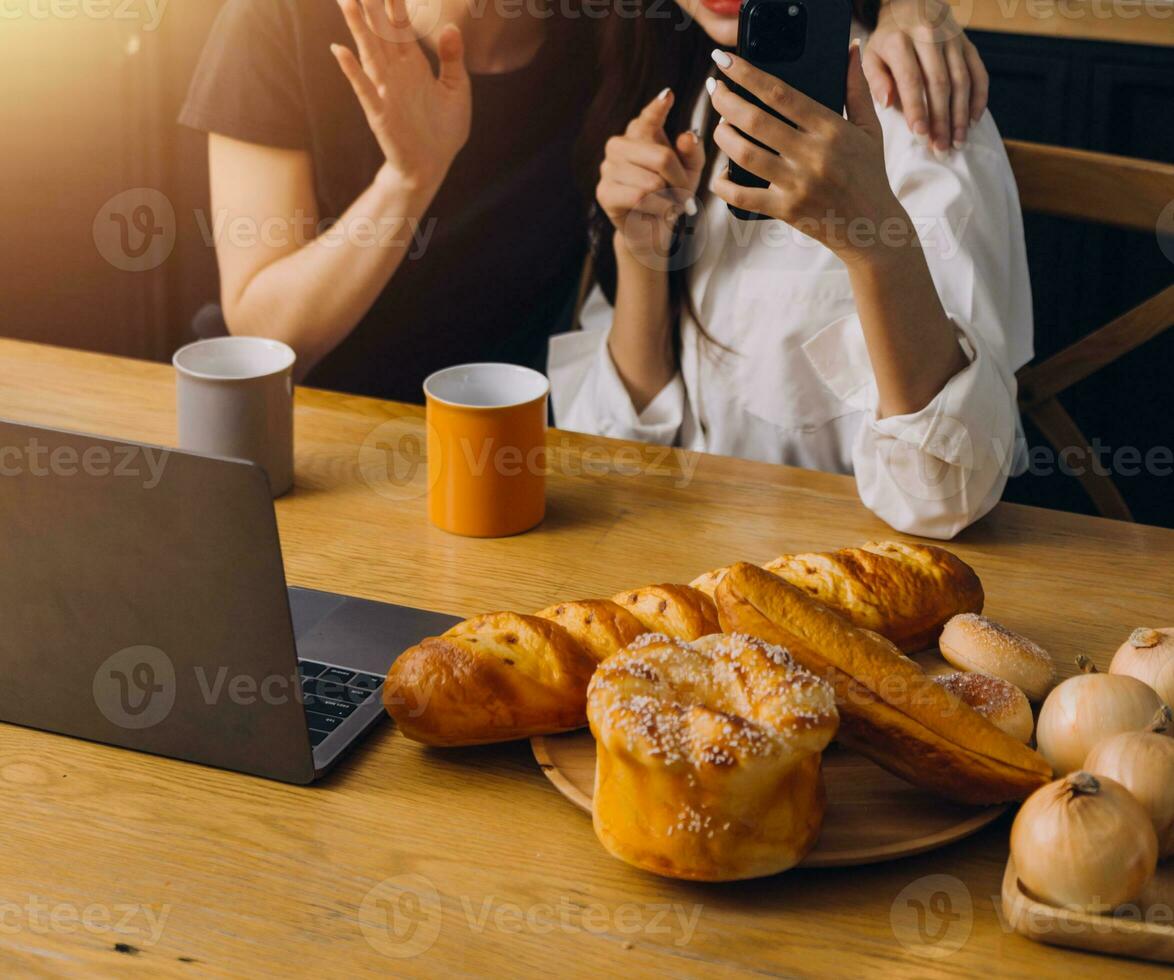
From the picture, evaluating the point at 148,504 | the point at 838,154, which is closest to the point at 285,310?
the point at 838,154

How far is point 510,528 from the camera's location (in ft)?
3.19

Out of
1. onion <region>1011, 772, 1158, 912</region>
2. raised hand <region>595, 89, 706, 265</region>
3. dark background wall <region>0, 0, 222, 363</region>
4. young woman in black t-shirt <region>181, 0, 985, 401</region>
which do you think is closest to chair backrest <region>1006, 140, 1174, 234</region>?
raised hand <region>595, 89, 706, 265</region>

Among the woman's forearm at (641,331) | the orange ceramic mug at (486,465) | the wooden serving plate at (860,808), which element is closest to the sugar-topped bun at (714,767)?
the wooden serving plate at (860,808)

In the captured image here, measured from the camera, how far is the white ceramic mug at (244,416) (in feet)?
3.26

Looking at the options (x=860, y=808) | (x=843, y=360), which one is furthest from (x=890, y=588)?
(x=843, y=360)

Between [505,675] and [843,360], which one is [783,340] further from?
[505,675]

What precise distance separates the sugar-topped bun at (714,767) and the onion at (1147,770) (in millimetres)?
132

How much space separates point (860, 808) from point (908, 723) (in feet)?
0.17

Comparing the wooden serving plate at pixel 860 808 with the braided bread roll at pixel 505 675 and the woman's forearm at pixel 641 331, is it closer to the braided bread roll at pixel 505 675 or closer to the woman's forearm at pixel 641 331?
the braided bread roll at pixel 505 675

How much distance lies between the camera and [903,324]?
1010mm

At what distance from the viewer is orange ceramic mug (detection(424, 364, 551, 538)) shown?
0.95 metres

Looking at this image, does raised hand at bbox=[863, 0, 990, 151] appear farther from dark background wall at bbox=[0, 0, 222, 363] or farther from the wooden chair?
dark background wall at bbox=[0, 0, 222, 363]

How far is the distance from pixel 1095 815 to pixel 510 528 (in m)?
0.51

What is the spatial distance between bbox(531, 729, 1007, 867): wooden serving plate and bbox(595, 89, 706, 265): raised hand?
0.65 m
